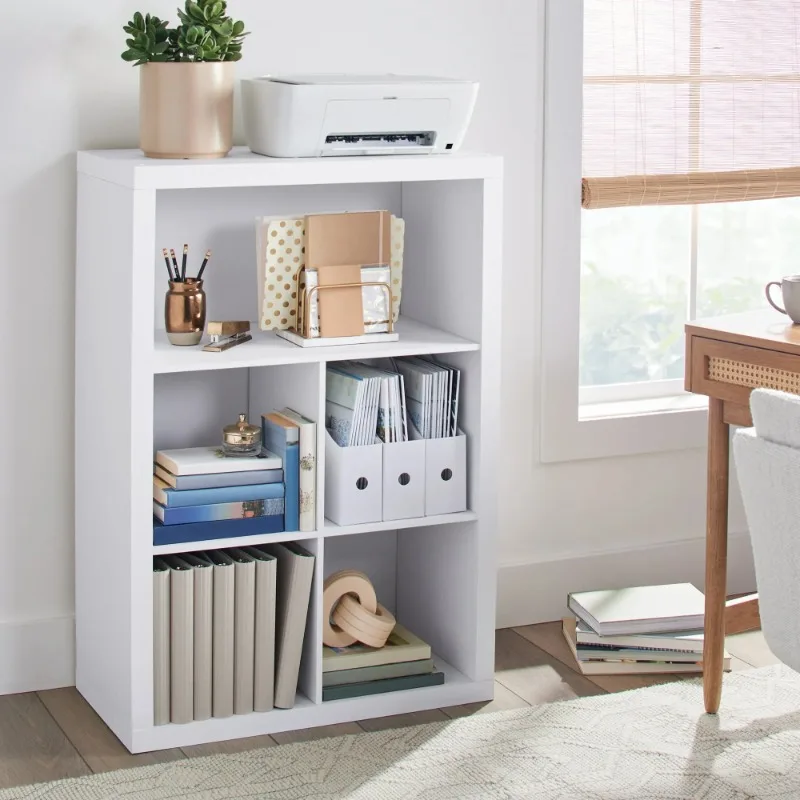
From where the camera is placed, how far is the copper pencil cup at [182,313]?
251cm

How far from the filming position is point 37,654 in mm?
2725

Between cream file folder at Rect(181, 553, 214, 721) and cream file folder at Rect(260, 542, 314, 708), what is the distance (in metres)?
0.14

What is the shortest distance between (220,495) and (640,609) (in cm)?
101

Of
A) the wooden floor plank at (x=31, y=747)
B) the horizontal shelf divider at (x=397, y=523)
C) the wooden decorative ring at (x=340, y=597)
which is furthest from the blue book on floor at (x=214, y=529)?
the wooden floor plank at (x=31, y=747)

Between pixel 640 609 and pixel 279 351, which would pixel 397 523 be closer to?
pixel 279 351

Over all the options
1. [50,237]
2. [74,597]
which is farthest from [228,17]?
[74,597]

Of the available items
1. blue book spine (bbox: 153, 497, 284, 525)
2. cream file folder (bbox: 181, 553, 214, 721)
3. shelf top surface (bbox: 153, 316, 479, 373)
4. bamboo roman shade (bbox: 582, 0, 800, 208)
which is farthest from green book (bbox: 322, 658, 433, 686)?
bamboo roman shade (bbox: 582, 0, 800, 208)

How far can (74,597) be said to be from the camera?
2762mm

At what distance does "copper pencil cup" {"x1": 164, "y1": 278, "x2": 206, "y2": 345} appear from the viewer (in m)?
2.51

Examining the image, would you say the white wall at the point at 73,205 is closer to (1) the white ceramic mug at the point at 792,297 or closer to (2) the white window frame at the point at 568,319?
(2) the white window frame at the point at 568,319

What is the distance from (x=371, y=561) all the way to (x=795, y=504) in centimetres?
124

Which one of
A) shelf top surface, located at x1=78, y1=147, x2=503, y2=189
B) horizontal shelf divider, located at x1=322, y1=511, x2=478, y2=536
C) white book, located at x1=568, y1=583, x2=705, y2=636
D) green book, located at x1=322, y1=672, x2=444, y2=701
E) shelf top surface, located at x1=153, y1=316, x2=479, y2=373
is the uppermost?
shelf top surface, located at x1=78, y1=147, x2=503, y2=189

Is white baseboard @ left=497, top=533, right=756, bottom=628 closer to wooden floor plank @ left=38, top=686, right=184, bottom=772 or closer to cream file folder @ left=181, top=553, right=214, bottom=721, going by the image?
cream file folder @ left=181, top=553, right=214, bottom=721

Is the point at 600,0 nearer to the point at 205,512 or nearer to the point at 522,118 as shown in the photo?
the point at 522,118
